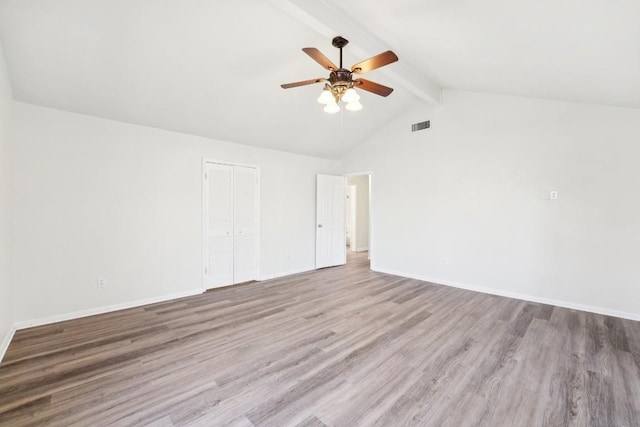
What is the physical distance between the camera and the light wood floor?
1843 mm

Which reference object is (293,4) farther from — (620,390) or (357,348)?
(620,390)

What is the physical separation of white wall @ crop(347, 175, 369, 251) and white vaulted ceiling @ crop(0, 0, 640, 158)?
4.53 m

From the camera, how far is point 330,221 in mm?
6340

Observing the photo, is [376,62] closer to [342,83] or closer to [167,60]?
[342,83]

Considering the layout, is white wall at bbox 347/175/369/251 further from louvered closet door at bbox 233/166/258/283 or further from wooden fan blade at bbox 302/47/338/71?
wooden fan blade at bbox 302/47/338/71

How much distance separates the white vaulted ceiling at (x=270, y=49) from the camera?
2.22 m

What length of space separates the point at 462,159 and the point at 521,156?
835mm

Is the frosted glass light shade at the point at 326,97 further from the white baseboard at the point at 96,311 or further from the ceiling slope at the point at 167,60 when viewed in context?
the white baseboard at the point at 96,311

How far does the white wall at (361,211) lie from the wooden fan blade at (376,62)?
5952 millimetres

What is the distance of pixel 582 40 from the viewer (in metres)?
2.21

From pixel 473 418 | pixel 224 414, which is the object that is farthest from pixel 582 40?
pixel 224 414

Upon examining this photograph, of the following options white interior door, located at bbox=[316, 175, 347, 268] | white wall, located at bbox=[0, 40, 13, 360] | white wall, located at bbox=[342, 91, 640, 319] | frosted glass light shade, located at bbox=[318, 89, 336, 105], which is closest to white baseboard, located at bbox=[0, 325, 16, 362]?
white wall, located at bbox=[0, 40, 13, 360]

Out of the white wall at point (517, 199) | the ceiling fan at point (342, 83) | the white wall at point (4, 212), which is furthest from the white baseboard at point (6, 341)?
the white wall at point (517, 199)

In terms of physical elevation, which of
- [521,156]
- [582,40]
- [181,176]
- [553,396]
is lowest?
[553,396]
